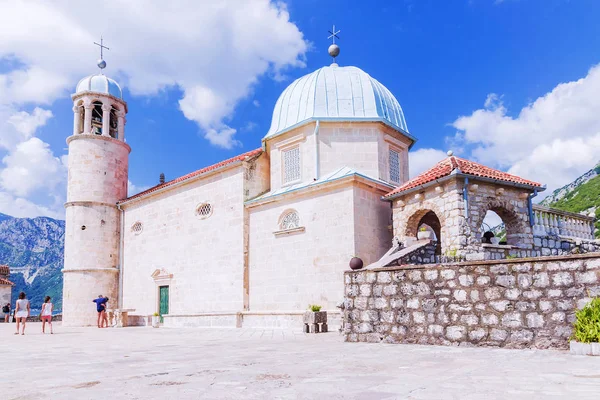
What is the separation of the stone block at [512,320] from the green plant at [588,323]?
0.88 metres

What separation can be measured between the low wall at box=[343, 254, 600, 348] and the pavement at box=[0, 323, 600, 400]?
0.38 meters

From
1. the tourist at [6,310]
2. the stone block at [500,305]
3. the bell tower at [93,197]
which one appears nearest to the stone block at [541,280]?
the stone block at [500,305]

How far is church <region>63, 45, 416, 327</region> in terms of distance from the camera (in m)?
17.2

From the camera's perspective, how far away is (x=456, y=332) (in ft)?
26.8

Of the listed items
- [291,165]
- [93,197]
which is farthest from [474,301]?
[93,197]

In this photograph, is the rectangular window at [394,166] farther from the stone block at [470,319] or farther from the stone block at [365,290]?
the stone block at [470,319]

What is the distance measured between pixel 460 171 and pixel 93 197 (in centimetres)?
1976

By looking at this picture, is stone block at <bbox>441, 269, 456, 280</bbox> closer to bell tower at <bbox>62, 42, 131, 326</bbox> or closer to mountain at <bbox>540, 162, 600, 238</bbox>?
bell tower at <bbox>62, 42, 131, 326</bbox>

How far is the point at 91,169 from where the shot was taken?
26250 millimetres

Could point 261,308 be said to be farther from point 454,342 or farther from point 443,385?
point 443,385

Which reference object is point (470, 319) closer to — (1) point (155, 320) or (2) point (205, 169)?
(1) point (155, 320)

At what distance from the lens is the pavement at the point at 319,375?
4.51 m

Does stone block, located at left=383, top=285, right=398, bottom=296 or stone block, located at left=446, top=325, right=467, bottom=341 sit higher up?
stone block, located at left=383, top=285, right=398, bottom=296

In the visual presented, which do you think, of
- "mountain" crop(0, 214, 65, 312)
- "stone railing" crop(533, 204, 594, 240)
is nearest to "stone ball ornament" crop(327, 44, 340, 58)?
"stone railing" crop(533, 204, 594, 240)
